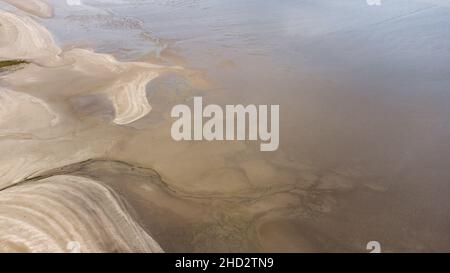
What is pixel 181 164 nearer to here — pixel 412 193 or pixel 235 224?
pixel 235 224

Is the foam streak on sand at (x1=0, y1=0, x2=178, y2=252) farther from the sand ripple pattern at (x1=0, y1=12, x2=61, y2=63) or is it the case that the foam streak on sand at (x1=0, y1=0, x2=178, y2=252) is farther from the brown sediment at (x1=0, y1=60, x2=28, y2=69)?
the brown sediment at (x1=0, y1=60, x2=28, y2=69)

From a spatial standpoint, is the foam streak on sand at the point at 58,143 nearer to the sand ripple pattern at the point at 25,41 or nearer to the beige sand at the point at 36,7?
the sand ripple pattern at the point at 25,41

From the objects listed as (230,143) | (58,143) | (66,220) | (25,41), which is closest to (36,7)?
(25,41)

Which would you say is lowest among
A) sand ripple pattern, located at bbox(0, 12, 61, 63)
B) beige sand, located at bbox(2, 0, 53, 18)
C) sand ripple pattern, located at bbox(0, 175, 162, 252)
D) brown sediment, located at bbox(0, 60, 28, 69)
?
sand ripple pattern, located at bbox(0, 175, 162, 252)

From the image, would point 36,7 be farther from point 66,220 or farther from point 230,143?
point 66,220

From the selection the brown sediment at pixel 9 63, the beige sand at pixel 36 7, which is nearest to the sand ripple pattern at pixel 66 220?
the brown sediment at pixel 9 63

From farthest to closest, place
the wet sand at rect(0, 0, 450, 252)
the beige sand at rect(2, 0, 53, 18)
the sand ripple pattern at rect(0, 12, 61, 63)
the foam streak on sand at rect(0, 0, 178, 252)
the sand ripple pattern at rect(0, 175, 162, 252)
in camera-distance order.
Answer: the beige sand at rect(2, 0, 53, 18), the sand ripple pattern at rect(0, 12, 61, 63), the wet sand at rect(0, 0, 450, 252), the foam streak on sand at rect(0, 0, 178, 252), the sand ripple pattern at rect(0, 175, 162, 252)

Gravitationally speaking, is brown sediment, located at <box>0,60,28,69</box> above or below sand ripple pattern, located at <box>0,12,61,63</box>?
below

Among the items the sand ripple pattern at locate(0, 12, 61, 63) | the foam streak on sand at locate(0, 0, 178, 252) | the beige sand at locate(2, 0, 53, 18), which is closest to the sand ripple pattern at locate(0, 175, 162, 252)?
the foam streak on sand at locate(0, 0, 178, 252)
